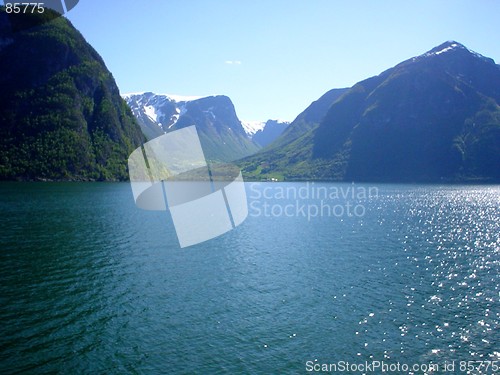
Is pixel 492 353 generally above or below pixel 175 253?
below

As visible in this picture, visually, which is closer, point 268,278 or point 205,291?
point 205,291

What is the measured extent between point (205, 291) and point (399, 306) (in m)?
22.9

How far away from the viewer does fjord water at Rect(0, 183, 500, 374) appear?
27688 millimetres

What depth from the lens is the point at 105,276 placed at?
45.1 m

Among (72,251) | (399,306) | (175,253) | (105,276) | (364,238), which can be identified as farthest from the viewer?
(364,238)

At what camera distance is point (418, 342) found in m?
30.9

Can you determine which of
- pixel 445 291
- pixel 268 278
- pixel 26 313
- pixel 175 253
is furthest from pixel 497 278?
pixel 26 313

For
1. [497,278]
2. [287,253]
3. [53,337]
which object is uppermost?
[53,337]

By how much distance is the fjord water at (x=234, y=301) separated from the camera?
1090 inches

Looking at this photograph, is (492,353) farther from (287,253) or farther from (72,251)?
(72,251)

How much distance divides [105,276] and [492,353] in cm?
4330

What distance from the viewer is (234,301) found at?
129 ft

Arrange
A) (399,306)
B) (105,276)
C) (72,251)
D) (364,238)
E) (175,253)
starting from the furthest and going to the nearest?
(364,238) → (175,253) → (72,251) → (105,276) → (399,306)

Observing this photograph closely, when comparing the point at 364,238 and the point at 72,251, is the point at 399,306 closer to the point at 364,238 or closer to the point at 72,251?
the point at 364,238
